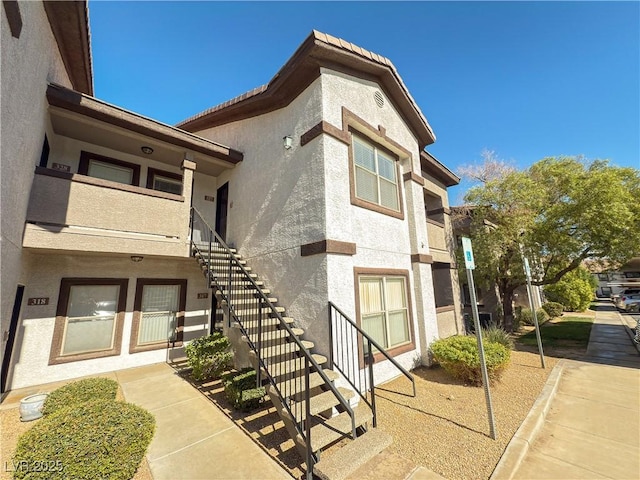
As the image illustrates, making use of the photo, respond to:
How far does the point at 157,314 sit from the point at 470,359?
8812mm

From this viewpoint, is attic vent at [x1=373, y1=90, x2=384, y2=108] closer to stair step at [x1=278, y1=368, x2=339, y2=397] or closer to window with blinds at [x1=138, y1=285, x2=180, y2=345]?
stair step at [x1=278, y1=368, x2=339, y2=397]

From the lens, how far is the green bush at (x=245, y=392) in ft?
16.5

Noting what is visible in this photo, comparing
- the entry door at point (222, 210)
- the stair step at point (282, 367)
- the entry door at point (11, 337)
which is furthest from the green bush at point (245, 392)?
the entry door at point (222, 210)

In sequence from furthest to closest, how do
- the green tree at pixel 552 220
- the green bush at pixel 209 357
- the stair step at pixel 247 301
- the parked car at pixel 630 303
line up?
the parked car at pixel 630 303
the green tree at pixel 552 220
the stair step at pixel 247 301
the green bush at pixel 209 357

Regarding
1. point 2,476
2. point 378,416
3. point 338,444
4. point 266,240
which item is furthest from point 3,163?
point 378,416

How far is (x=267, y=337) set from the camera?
220 inches

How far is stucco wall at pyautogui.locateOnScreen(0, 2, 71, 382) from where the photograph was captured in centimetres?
393

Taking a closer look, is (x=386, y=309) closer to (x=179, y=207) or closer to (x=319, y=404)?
(x=319, y=404)

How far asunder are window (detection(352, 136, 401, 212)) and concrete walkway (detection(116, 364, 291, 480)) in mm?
5546

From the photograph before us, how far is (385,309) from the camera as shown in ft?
23.0

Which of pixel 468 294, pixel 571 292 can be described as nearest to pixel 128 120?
pixel 468 294

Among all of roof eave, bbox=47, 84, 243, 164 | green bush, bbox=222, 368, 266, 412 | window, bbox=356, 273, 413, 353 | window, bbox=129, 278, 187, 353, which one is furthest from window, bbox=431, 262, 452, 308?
window, bbox=129, 278, 187, 353

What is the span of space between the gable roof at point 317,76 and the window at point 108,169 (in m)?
3.49

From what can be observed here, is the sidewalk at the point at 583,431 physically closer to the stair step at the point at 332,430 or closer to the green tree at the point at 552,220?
the stair step at the point at 332,430
